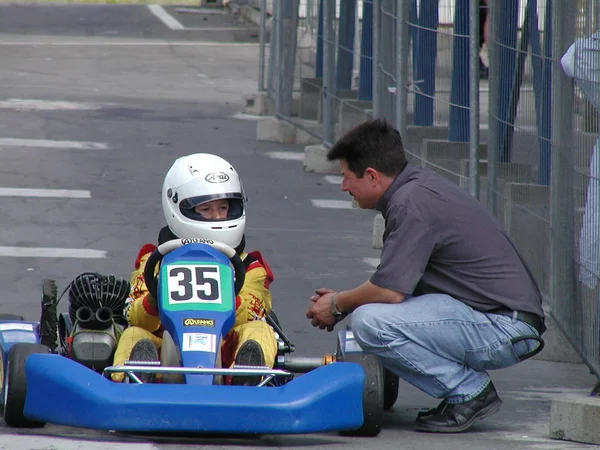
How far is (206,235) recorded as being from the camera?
6.20 meters

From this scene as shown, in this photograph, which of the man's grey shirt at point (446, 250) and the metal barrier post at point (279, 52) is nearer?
the man's grey shirt at point (446, 250)

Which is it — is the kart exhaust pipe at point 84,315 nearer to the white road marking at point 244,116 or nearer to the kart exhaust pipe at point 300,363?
the kart exhaust pipe at point 300,363

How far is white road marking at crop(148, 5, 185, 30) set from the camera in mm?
29953

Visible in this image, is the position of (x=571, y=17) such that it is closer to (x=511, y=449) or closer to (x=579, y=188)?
(x=579, y=188)

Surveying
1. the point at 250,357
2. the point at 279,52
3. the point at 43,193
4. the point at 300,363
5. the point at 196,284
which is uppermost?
the point at 279,52

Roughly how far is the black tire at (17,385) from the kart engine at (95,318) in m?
0.28

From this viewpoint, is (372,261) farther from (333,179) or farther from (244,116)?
(244,116)

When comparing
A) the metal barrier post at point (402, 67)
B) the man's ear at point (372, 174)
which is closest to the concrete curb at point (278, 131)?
the metal barrier post at point (402, 67)

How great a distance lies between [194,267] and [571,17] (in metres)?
2.10

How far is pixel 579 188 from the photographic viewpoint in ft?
20.7

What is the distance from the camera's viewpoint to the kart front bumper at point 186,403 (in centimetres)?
529

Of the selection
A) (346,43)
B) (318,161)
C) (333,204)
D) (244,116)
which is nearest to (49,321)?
(333,204)

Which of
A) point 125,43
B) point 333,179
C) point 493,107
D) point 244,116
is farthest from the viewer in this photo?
point 125,43

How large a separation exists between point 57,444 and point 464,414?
1.71 meters
